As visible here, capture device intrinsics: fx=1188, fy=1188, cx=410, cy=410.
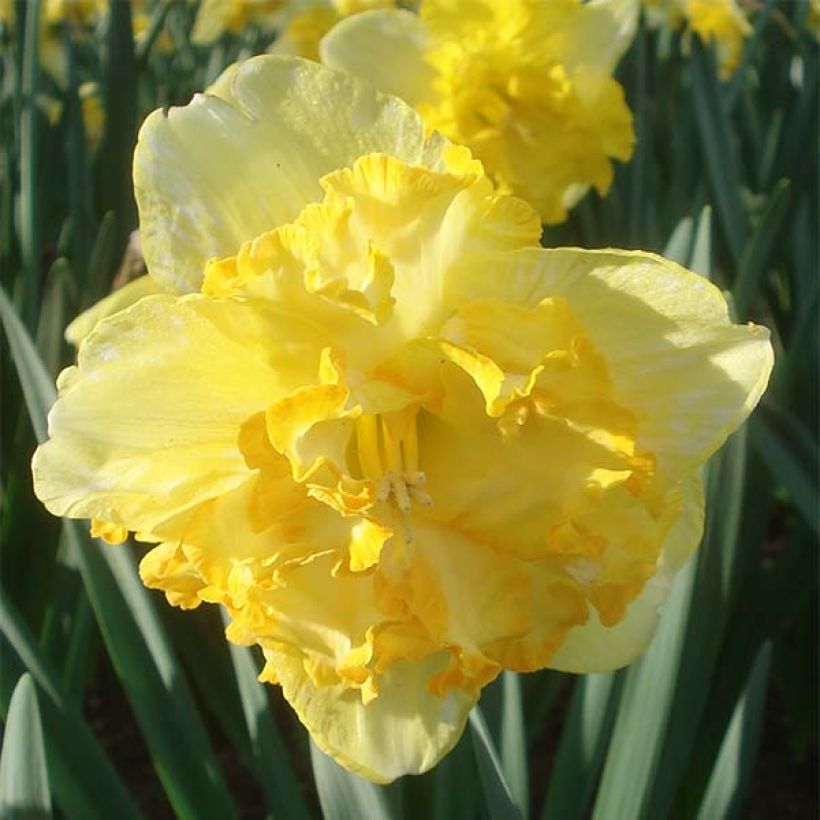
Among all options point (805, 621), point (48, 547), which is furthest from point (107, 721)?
point (805, 621)

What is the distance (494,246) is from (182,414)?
221mm

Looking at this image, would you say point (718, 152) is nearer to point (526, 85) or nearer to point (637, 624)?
point (526, 85)

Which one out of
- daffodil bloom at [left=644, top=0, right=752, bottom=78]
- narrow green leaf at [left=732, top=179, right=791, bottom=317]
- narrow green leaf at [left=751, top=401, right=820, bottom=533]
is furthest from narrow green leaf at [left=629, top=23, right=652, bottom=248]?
daffodil bloom at [left=644, top=0, right=752, bottom=78]

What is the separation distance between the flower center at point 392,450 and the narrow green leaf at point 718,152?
108cm

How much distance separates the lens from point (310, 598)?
0.74 meters

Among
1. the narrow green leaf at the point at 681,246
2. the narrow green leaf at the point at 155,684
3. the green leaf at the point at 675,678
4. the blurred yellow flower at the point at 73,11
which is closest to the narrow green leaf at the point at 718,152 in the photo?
the narrow green leaf at the point at 681,246

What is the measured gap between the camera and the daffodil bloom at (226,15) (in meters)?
2.93

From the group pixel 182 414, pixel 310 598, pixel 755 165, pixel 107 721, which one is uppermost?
pixel 182 414

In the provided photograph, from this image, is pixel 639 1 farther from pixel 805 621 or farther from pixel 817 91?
pixel 805 621

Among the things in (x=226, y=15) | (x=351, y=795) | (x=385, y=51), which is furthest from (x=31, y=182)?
(x=226, y=15)

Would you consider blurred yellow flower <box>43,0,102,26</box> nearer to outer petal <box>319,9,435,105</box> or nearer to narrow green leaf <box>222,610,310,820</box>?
outer petal <box>319,9,435,105</box>

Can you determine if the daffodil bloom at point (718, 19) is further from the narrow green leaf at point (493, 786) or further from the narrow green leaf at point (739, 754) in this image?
the narrow green leaf at point (493, 786)

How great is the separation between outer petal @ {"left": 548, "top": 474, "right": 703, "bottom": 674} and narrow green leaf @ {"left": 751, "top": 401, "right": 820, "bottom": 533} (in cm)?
48

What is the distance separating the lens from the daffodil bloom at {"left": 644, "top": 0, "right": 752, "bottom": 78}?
283 centimetres
